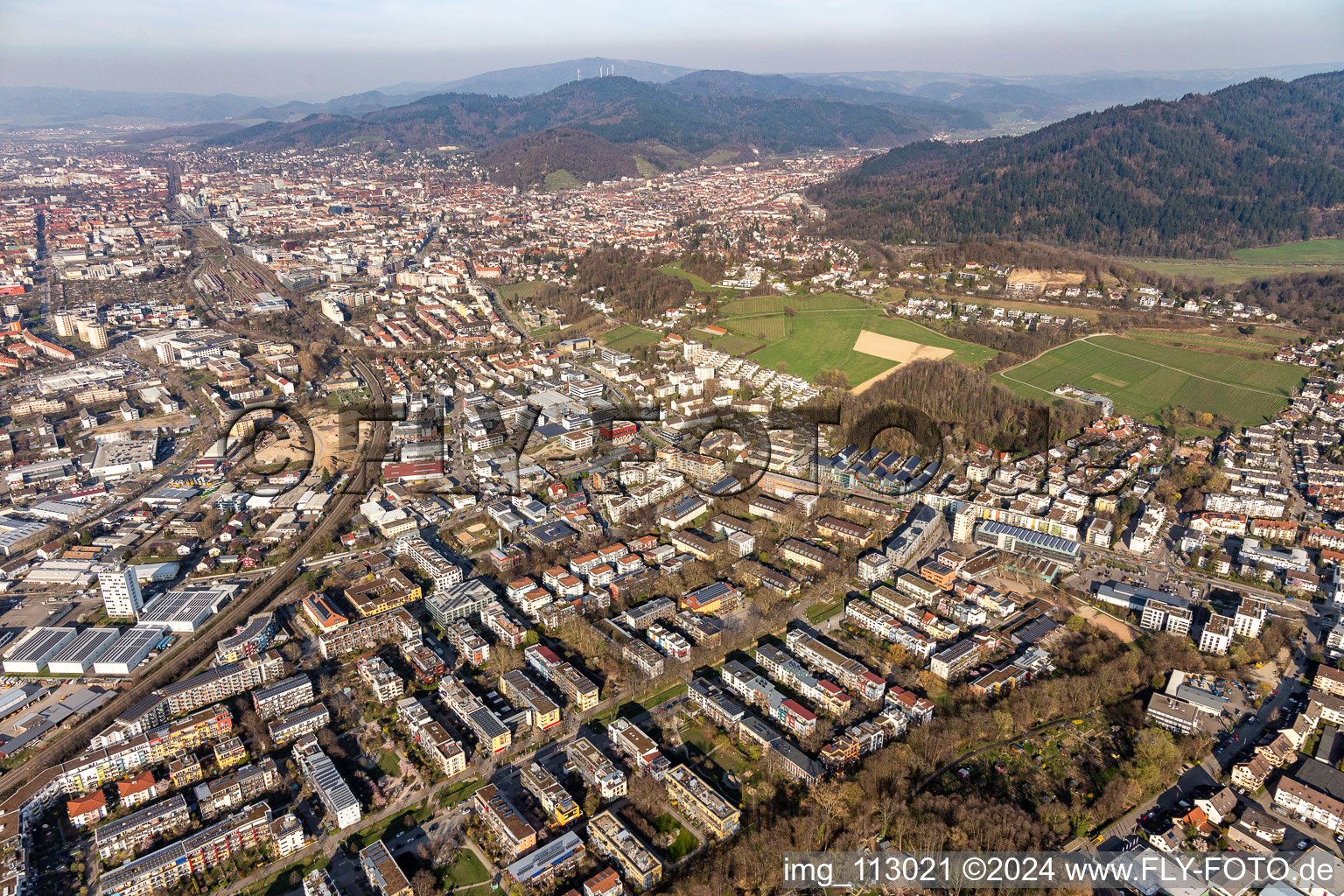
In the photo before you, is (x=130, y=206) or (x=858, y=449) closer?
(x=858, y=449)

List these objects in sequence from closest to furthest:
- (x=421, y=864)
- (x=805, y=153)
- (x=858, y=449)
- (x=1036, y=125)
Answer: (x=421, y=864), (x=858, y=449), (x=805, y=153), (x=1036, y=125)

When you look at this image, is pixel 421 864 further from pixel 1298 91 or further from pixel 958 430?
pixel 1298 91

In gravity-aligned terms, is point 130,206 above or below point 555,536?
above

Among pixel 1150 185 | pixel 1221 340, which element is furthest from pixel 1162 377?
pixel 1150 185

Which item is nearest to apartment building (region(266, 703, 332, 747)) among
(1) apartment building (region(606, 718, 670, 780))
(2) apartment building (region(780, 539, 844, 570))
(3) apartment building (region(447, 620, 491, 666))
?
(3) apartment building (region(447, 620, 491, 666))

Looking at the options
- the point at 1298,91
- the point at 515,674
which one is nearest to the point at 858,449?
the point at 515,674

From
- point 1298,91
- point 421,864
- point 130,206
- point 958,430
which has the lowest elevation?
point 421,864
